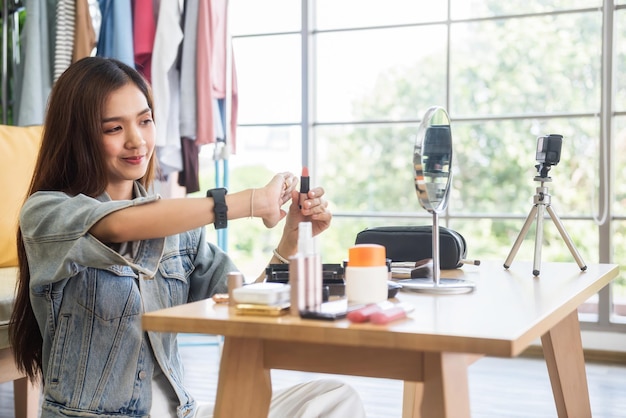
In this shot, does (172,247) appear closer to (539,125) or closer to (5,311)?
(5,311)

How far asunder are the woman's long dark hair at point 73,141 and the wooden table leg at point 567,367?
1.15 meters

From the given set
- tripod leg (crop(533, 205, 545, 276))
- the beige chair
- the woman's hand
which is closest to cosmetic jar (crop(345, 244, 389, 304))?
the woman's hand

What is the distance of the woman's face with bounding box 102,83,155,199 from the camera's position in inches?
54.5

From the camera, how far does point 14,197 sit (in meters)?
2.53

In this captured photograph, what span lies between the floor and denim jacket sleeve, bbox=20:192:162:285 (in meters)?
1.68

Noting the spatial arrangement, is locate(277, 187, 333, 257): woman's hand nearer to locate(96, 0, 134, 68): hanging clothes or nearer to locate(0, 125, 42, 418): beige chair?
locate(0, 125, 42, 418): beige chair

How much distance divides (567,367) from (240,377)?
1116 mm

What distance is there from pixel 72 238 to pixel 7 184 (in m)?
1.50

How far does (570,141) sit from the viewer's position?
616 centimetres

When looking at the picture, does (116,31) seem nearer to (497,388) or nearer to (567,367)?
(497,388)

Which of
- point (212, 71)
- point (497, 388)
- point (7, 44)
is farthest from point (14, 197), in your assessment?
point (497, 388)

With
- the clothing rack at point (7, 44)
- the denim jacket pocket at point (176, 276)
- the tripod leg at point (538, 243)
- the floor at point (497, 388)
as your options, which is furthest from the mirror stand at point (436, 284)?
the clothing rack at point (7, 44)

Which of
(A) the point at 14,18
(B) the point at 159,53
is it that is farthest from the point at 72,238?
(A) the point at 14,18

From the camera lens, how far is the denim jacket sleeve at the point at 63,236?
117 cm
